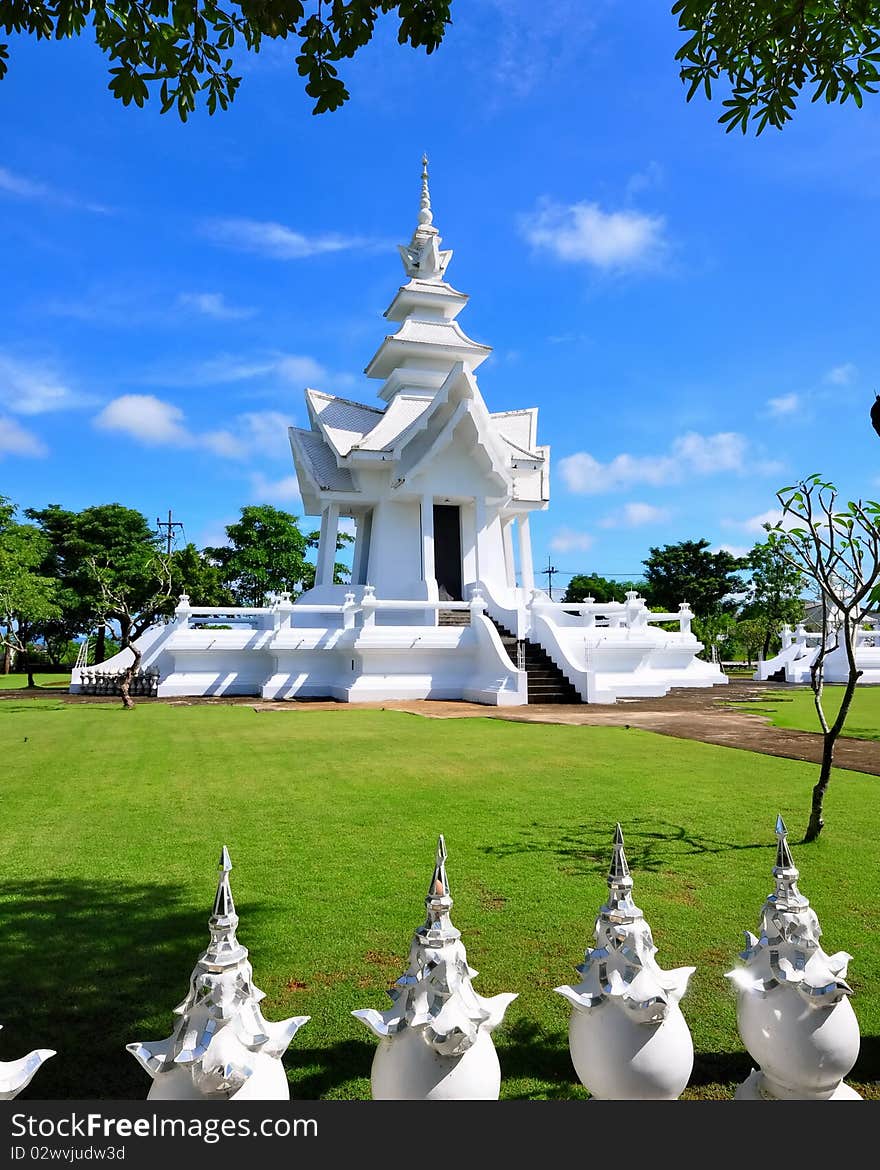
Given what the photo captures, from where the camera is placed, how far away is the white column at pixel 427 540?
24219 mm

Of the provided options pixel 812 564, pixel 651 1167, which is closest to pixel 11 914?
pixel 651 1167

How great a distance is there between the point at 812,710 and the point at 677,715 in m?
4.19

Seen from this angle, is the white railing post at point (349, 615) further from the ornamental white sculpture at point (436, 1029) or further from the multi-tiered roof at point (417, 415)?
the ornamental white sculpture at point (436, 1029)

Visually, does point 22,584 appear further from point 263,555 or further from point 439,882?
point 439,882

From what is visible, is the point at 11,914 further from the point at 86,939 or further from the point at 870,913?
the point at 870,913

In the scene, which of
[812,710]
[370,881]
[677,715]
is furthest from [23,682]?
A: [370,881]

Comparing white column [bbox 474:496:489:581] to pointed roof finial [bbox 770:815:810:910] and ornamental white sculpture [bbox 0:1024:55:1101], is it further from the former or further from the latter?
ornamental white sculpture [bbox 0:1024:55:1101]

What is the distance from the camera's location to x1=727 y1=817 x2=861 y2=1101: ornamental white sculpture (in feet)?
8.12

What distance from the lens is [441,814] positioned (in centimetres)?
724

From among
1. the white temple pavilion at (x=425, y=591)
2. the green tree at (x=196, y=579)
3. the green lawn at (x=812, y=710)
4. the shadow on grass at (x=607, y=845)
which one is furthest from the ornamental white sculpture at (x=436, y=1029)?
the green tree at (x=196, y=579)

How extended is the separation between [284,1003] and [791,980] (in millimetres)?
2314

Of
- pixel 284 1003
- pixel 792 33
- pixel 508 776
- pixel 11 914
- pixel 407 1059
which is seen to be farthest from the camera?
pixel 508 776

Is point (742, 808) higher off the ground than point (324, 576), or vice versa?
point (324, 576)

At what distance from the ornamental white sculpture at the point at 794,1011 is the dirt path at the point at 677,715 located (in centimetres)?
788
